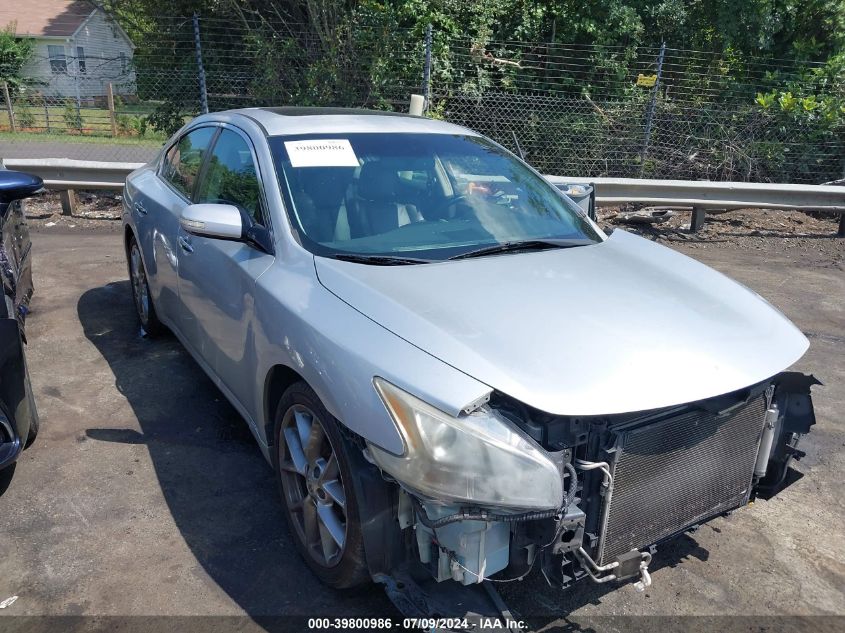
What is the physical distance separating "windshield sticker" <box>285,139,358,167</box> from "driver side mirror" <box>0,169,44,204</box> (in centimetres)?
174

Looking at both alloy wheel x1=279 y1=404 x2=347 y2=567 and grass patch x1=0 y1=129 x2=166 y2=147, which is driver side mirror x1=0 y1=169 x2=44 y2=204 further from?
grass patch x1=0 y1=129 x2=166 y2=147

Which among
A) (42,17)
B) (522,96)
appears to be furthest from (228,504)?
(42,17)

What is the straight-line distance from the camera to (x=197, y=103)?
11164 millimetres

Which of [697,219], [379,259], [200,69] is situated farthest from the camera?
[200,69]

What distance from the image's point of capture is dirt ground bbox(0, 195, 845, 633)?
2674 millimetres

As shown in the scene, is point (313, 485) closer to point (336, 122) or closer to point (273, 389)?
point (273, 389)

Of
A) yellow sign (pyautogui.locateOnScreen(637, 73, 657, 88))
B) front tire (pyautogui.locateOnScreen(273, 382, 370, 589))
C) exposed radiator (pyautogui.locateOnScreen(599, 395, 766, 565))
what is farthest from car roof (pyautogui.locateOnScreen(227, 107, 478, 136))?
yellow sign (pyautogui.locateOnScreen(637, 73, 657, 88))

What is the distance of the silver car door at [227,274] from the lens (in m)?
3.14

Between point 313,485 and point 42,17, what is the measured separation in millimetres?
40604

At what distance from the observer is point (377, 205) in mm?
3289

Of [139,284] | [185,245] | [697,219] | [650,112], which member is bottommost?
[697,219]

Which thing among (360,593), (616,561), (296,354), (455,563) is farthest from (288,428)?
(616,561)

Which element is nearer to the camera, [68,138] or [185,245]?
[185,245]

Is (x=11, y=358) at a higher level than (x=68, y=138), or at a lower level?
higher
